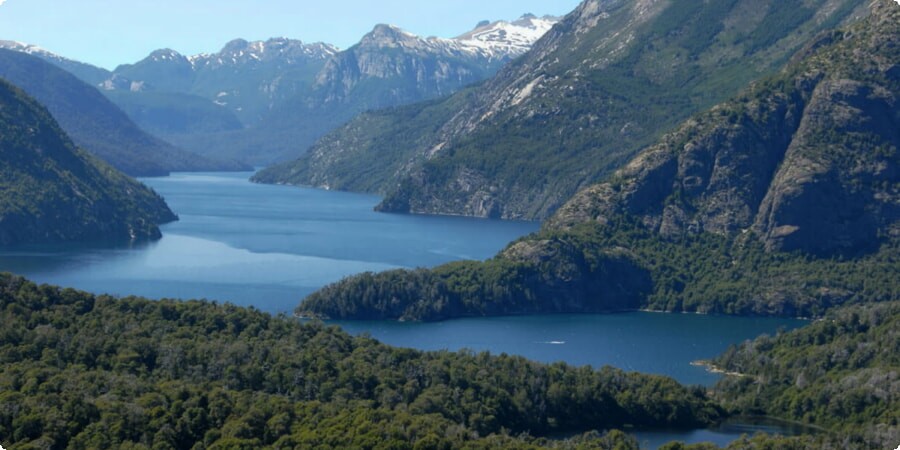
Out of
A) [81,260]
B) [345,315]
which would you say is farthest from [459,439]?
[81,260]

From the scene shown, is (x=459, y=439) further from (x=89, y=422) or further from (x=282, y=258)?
(x=282, y=258)

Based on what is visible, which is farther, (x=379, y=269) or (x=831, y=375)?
(x=379, y=269)

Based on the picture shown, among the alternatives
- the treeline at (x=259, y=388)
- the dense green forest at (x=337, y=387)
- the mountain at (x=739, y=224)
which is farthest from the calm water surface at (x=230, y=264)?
the dense green forest at (x=337, y=387)

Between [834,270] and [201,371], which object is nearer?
[201,371]

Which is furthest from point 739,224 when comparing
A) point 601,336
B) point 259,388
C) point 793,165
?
point 259,388

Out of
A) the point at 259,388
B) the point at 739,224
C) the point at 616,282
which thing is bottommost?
the point at 259,388

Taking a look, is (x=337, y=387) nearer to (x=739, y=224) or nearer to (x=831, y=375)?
(x=831, y=375)
